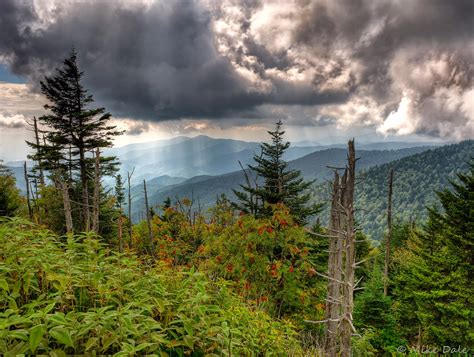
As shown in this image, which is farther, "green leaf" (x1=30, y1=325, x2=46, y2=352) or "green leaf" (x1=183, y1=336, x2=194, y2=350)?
"green leaf" (x1=183, y1=336, x2=194, y2=350)

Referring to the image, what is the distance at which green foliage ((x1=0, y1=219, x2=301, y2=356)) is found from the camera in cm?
186

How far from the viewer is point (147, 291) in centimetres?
245

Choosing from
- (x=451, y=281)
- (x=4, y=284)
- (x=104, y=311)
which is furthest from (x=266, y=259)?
(x=451, y=281)

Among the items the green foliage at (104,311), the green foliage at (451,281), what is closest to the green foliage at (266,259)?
the green foliage at (104,311)

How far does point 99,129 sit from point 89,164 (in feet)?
8.33

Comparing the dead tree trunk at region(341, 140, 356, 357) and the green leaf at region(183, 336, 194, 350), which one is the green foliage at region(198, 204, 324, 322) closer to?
the dead tree trunk at region(341, 140, 356, 357)

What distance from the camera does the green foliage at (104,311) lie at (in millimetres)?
1862

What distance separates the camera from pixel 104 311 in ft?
7.72

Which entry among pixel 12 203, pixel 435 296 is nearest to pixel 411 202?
pixel 435 296

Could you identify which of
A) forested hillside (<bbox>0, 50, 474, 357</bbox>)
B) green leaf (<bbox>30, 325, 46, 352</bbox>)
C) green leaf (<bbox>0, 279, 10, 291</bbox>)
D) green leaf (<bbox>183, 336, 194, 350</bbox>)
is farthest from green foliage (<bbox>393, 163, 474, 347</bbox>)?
green leaf (<bbox>0, 279, 10, 291</bbox>)

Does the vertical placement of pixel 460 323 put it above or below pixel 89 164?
below

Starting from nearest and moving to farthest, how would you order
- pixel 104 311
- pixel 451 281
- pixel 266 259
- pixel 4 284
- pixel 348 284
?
pixel 4 284 < pixel 104 311 < pixel 348 284 < pixel 266 259 < pixel 451 281

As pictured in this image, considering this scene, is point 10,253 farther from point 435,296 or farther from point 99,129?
point 99,129

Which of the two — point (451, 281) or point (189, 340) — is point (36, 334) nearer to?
point (189, 340)
